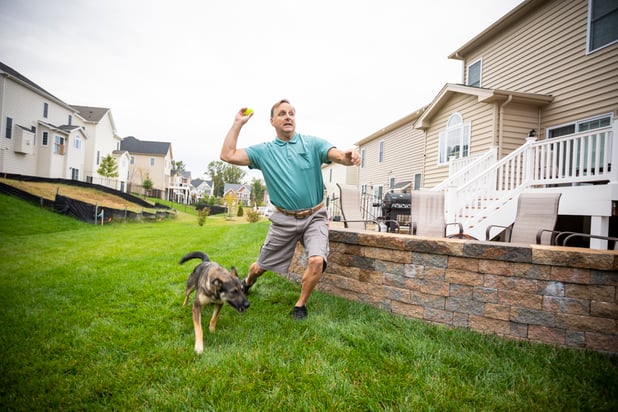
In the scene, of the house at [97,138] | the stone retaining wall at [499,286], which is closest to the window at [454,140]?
the stone retaining wall at [499,286]

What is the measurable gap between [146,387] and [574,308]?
3209 millimetres

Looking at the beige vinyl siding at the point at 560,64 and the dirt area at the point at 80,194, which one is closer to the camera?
the beige vinyl siding at the point at 560,64

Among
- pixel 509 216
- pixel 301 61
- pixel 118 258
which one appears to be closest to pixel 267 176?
pixel 118 258

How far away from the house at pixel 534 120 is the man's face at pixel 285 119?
4660mm

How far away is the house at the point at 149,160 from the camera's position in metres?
43.7

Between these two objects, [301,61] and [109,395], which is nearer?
[109,395]

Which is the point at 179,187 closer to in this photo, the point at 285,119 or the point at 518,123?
the point at 518,123

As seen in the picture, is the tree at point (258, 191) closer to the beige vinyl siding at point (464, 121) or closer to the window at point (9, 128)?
the beige vinyl siding at point (464, 121)

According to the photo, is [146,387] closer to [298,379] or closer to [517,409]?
[298,379]

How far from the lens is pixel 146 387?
1.85 meters

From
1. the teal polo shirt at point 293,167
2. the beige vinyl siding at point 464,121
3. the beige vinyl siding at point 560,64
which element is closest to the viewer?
the teal polo shirt at point 293,167

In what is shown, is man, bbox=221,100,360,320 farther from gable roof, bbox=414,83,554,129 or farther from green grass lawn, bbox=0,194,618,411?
gable roof, bbox=414,83,554,129

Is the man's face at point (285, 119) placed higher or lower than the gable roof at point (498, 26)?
lower

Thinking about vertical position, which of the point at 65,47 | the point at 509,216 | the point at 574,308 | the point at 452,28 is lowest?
the point at 574,308
